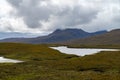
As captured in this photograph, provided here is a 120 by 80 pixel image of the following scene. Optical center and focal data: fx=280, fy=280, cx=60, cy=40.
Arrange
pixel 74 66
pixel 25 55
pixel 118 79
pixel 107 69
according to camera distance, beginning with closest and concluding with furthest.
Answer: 1. pixel 118 79
2. pixel 107 69
3. pixel 74 66
4. pixel 25 55

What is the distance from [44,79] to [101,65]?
96.4 ft

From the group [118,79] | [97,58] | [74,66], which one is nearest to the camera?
[118,79]

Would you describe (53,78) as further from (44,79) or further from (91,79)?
(91,79)

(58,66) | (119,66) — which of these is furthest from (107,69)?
(58,66)

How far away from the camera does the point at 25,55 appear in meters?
105

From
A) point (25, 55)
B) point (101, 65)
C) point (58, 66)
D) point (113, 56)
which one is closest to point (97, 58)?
point (113, 56)

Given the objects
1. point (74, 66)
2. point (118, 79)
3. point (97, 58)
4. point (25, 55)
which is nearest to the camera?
point (118, 79)

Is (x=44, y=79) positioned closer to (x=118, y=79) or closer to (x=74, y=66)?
(x=118, y=79)

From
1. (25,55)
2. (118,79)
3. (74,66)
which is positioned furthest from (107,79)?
(25,55)

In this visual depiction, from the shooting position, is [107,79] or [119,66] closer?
[107,79]

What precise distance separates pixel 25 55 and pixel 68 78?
59.0 metres

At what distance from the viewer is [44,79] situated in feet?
153

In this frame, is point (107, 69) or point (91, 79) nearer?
point (91, 79)

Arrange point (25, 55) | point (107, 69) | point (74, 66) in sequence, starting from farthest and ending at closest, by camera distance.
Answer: point (25, 55), point (74, 66), point (107, 69)
